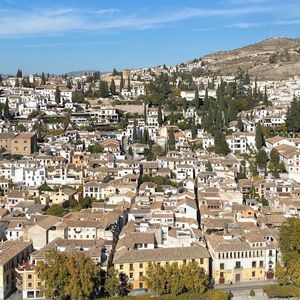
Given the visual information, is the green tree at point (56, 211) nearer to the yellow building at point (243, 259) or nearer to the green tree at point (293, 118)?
the yellow building at point (243, 259)

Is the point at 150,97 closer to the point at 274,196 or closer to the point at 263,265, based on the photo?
the point at 274,196

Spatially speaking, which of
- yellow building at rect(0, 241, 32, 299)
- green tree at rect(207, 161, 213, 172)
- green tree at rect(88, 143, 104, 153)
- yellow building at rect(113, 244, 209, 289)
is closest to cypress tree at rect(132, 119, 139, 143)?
green tree at rect(88, 143, 104, 153)

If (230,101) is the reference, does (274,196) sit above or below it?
below

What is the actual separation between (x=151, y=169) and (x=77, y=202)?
5929 mm

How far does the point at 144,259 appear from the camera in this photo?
18500mm

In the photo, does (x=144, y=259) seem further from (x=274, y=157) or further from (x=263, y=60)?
(x=263, y=60)

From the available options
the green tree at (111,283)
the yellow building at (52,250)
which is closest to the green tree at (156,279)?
the green tree at (111,283)

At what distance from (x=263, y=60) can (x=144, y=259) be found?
6649cm

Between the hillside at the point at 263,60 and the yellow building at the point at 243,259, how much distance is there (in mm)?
50703

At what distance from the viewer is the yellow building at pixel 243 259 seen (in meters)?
19.1

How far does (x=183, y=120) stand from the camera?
41844 millimetres

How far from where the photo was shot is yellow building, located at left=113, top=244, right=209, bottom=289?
18406 mm

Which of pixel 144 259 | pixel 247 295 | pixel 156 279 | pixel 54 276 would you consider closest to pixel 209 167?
pixel 144 259

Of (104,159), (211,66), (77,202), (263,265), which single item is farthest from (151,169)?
(211,66)
